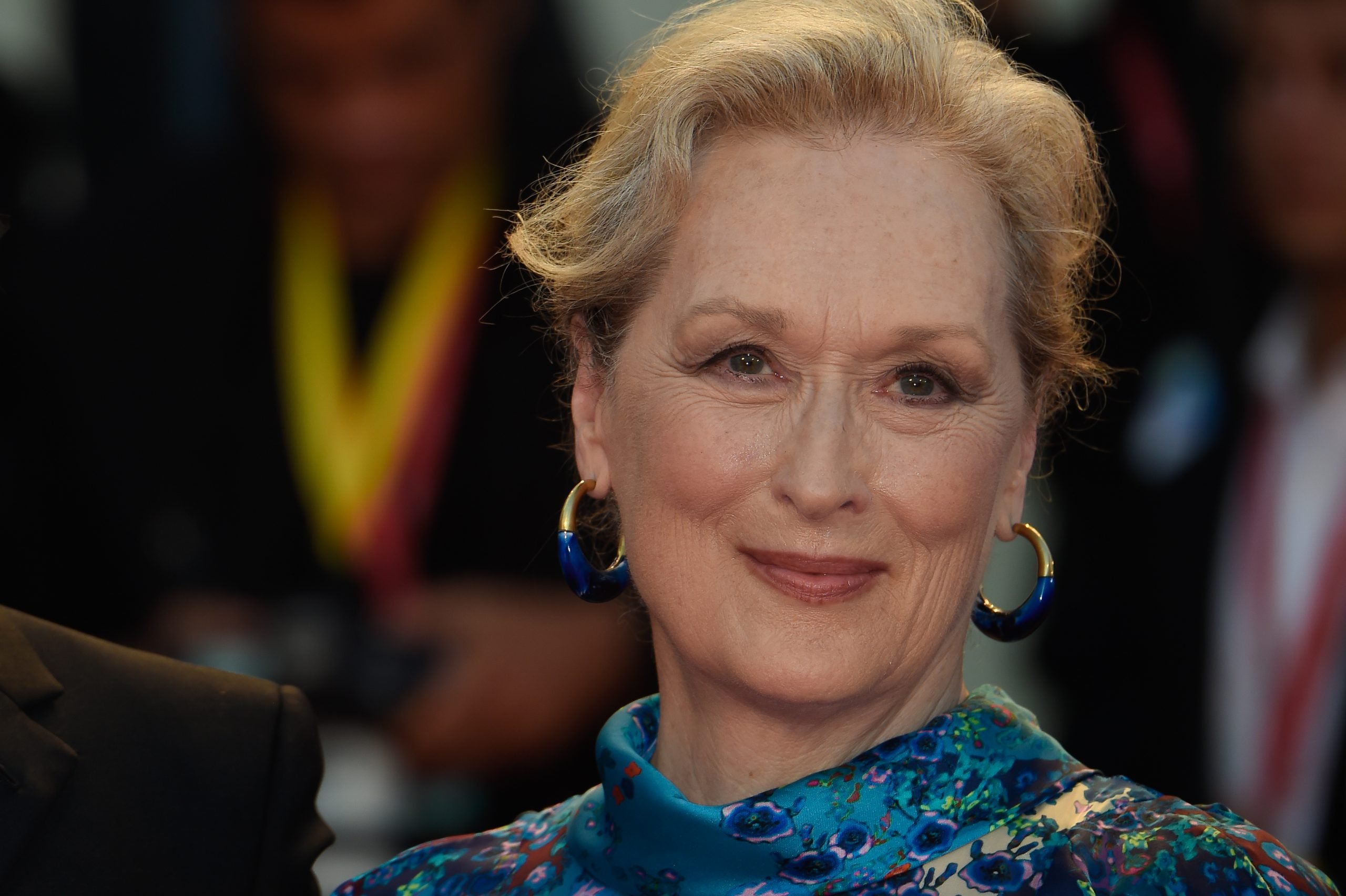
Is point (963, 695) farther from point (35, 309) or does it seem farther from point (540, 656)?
point (35, 309)

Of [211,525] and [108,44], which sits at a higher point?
A: [108,44]

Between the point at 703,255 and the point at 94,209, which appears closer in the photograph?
the point at 703,255

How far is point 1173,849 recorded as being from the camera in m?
1.89

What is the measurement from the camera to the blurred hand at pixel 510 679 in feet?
14.0

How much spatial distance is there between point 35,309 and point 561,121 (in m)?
1.51

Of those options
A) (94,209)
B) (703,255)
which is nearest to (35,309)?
(94,209)

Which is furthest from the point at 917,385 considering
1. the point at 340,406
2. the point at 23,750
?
the point at 340,406

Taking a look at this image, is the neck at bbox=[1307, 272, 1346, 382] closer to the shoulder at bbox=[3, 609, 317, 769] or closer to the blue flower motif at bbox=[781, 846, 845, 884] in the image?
the blue flower motif at bbox=[781, 846, 845, 884]

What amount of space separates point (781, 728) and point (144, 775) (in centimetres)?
83

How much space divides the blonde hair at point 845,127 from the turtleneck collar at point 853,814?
1.62 feet

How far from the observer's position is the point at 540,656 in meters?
4.26

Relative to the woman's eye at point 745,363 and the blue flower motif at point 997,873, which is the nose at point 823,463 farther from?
the blue flower motif at point 997,873

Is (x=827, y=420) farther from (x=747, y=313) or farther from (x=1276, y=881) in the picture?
(x=1276, y=881)

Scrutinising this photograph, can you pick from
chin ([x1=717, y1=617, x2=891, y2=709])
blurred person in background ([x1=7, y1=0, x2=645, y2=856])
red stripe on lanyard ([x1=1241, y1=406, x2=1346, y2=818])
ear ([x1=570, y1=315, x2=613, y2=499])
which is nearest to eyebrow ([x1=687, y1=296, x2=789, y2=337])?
ear ([x1=570, y1=315, x2=613, y2=499])
